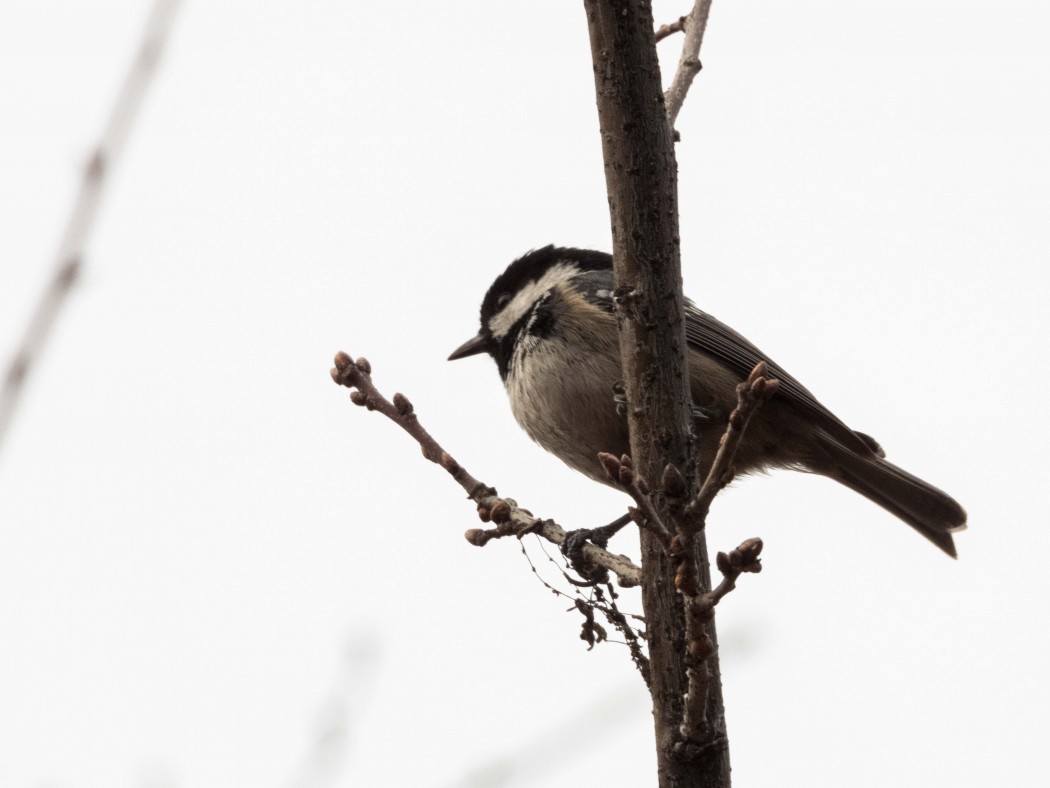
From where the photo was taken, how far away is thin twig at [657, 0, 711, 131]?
13.8 ft

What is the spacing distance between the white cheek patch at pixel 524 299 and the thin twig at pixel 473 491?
185cm

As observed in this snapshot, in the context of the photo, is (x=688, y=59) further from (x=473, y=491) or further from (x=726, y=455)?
(x=726, y=455)

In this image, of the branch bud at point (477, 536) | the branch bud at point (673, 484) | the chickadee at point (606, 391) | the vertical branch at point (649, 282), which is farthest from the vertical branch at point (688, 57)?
the branch bud at point (673, 484)

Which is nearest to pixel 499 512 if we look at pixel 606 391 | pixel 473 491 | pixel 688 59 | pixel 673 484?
pixel 473 491

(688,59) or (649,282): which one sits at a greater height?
(688,59)

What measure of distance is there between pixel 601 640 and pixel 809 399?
6.81 feet

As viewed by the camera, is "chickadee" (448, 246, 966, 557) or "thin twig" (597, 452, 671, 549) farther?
"chickadee" (448, 246, 966, 557)

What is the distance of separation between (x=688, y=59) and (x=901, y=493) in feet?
8.47

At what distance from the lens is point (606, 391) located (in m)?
4.75

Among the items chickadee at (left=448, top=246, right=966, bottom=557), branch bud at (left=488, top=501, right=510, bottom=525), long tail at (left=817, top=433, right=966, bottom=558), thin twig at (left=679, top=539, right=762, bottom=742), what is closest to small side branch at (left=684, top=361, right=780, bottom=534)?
thin twig at (left=679, top=539, right=762, bottom=742)

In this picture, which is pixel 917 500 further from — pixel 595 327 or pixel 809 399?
pixel 595 327

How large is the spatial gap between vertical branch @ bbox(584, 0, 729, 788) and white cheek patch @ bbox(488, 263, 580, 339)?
7.81 feet

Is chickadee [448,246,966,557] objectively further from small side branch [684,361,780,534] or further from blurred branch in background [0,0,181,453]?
blurred branch in background [0,0,181,453]

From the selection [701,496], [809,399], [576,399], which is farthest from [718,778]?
[809,399]
